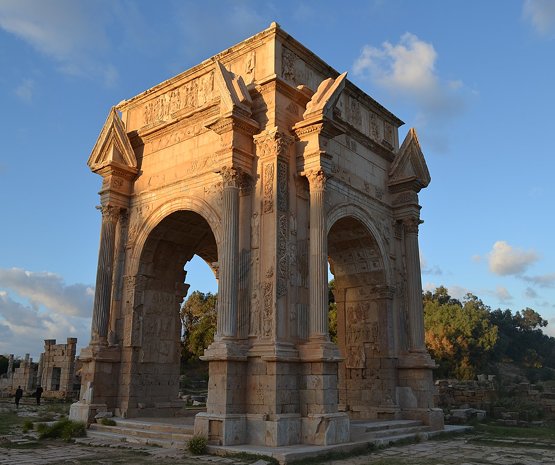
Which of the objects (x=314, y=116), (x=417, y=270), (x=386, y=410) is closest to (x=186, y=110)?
(x=314, y=116)

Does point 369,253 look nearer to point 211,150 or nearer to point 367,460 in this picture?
point 211,150

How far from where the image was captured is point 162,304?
15281 mm

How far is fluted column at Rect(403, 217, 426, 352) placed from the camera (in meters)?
15.2

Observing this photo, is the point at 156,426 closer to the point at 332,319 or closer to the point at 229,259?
the point at 229,259

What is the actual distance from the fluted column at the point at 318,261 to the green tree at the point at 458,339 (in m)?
27.5

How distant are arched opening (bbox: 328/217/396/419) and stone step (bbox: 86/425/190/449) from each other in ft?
18.8

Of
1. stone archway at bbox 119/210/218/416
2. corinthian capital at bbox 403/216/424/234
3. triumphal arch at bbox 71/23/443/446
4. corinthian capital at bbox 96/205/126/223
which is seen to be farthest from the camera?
corinthian capital at bbox 403/216/424/234

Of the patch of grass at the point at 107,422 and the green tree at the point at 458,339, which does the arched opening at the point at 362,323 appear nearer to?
the patch of grass at the point at 107,422

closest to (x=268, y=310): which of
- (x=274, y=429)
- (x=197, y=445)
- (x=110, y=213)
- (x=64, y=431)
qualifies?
(x=274, y=429)

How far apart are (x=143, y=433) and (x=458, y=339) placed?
1193 inches

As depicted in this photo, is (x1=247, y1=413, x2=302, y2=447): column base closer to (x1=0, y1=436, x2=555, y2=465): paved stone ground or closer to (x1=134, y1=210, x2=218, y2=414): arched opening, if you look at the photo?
(x1=0, y1=436, x2=555, y2=465): paved stone ground

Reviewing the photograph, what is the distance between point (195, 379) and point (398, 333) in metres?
23.9

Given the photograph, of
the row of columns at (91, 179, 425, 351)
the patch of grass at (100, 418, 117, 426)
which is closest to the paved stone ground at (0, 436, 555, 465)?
the patch of grass at (100, 418, 117, 426)

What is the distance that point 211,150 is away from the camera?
1365 centimetres
